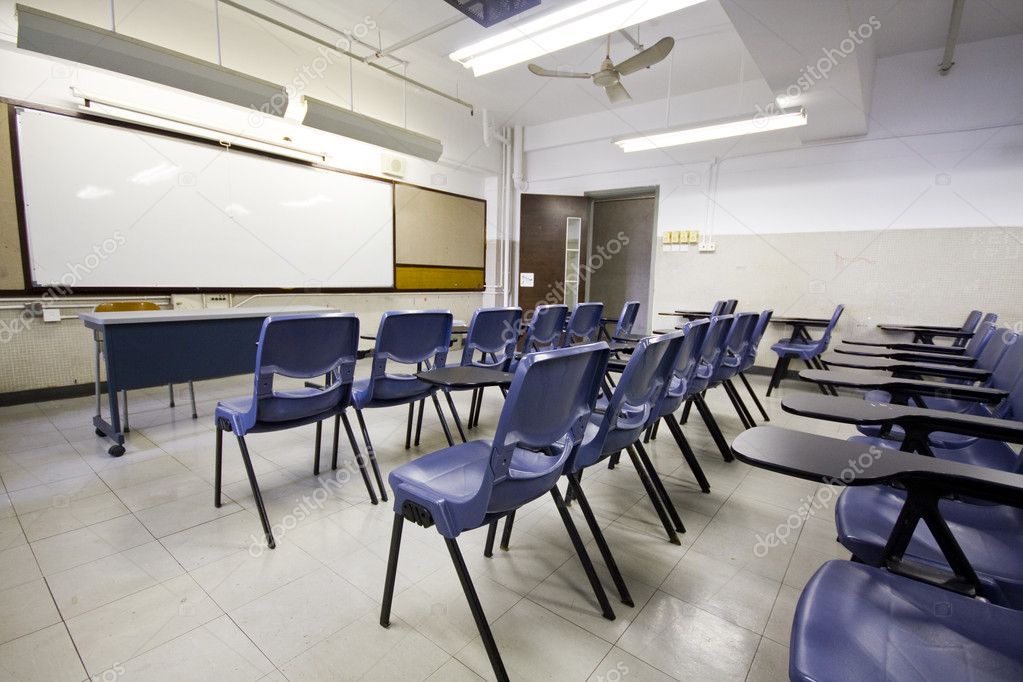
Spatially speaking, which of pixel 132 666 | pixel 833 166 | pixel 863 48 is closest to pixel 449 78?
pixel 863 48

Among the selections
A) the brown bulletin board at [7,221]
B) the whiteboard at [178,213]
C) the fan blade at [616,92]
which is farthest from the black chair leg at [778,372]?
the brown bulletin board at [7,221]

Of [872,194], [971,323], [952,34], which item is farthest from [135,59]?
[971,323]

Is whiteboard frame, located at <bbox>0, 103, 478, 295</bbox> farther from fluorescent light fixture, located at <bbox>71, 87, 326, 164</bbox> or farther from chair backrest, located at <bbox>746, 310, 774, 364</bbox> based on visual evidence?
chair backrest, located at <bbox>746, 310, 774, 364</bbox>

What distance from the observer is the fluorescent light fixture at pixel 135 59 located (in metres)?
2.77

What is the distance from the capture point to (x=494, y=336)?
118 inches

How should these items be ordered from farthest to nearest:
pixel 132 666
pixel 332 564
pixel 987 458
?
pixel 332 564 < pixel 987 458 < pixel 132 666

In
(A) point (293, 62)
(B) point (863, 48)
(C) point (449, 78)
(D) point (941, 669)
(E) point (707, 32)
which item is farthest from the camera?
(C) point (449, 78)

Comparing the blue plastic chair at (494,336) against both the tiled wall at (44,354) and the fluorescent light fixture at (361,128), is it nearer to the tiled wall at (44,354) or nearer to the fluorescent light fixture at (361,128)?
the fluorescent light fixture at (361,128)

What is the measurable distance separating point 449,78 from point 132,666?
6277 millimetres

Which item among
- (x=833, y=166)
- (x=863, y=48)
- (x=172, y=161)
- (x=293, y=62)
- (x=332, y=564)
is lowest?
(x=332, y=564)

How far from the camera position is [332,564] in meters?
1.71

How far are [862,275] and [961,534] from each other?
5.10m

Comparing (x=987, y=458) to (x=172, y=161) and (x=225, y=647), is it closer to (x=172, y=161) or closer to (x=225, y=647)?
(x=225, y=647)

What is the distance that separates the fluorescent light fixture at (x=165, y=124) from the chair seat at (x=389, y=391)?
355cm
